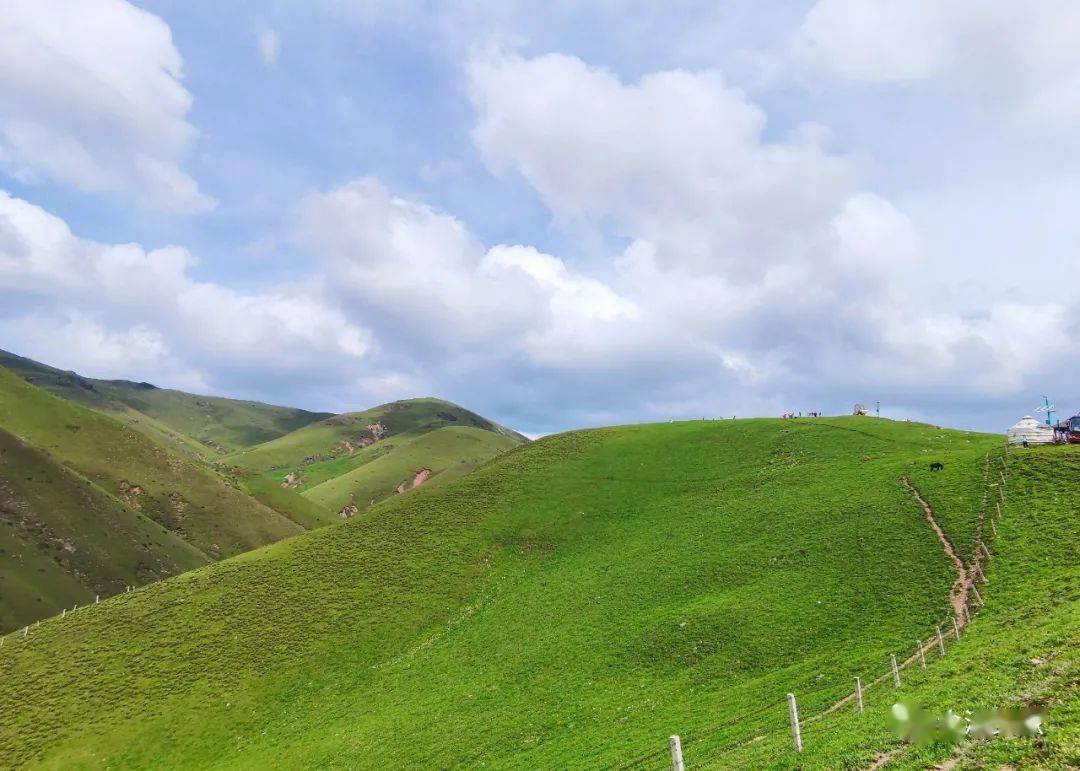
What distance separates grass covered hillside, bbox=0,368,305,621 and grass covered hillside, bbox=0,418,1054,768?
52269mm

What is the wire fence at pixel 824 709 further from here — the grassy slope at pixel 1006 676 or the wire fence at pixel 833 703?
the grassy slope at pixel 1006 676

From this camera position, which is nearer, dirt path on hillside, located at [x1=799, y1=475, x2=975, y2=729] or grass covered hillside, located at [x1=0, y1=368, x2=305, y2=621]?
dirt path on hillside, located at [x1=799, y1=475, x2=975, y2=729]

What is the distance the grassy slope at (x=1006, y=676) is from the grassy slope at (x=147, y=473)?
446ft

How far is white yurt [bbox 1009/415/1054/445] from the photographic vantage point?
6078 cm

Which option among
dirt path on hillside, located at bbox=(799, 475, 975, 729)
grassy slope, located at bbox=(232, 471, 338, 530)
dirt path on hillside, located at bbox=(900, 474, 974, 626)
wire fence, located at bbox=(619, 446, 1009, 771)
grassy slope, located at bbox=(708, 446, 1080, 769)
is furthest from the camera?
grassy slope, located at bbox=(232, 471, 338, 530)

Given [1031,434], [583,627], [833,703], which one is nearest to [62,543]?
[583,627]

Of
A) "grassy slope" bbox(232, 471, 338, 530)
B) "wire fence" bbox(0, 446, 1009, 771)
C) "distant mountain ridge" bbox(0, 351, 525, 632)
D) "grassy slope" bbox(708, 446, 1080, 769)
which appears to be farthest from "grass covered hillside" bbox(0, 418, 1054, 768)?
"grassy slope" bbox(232, 471, 338, 530)

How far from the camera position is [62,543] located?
3932 inches

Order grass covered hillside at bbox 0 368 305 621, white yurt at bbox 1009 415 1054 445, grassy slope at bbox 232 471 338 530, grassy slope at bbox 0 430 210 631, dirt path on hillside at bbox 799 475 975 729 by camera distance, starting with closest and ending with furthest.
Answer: dirt path on hillside at bbox 799 475 975 729 < white yurt at bbox 1009 415 1054 445 < grassy slope at bbox 0 430 210 631 < grass covered hillside at bbox 0 368 305 621 < grassy slope at bbox 232 471 338 530

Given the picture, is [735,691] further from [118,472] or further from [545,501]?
[118,472]

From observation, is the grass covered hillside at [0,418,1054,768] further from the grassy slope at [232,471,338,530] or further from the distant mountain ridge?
the grassy slope at [232,471,338,530]

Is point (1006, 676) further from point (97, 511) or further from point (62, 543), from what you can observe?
point (97, 511)

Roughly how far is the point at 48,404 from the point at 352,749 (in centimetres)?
17263

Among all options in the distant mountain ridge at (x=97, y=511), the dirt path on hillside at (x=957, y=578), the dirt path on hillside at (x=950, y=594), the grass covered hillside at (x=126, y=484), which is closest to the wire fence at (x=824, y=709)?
the dirt path on hillside at (x=950, y=594)
